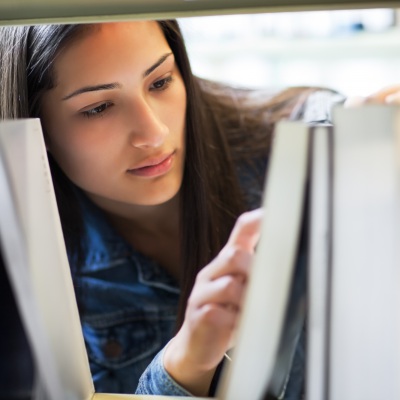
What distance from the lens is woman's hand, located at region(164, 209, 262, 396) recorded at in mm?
360

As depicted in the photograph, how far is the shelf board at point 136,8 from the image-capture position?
37 centimetres

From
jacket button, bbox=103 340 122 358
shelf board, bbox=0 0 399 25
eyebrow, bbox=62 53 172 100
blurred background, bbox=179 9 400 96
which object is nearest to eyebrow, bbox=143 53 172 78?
eyebrow, bbox=62 53 172 100

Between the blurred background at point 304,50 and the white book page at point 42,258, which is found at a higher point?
the blurred background at point 304,50

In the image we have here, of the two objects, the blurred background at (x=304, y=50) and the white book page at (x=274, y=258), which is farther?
the blurred background at (x=304, y=50)

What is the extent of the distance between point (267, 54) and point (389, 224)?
2.00 m

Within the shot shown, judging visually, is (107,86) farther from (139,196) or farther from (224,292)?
(224,292)

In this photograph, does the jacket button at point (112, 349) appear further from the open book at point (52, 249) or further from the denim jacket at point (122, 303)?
the open book at point (52, 249)

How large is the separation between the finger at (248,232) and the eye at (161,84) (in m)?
0.22

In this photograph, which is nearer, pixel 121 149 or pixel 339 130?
pixel 339 130

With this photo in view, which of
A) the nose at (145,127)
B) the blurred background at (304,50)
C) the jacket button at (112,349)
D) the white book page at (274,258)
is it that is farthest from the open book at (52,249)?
the blurred background at (304,50)

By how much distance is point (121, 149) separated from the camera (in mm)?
517

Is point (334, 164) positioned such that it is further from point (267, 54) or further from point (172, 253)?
point (267, 54)

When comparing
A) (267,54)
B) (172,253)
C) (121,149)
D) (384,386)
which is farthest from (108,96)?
(267,54)

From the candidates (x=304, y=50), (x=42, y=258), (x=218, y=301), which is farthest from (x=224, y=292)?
(x=304, y=50)
